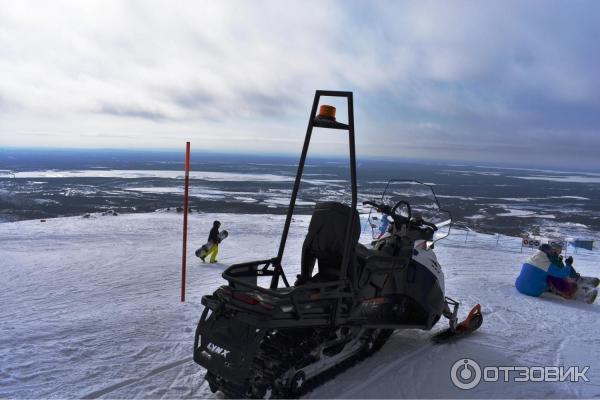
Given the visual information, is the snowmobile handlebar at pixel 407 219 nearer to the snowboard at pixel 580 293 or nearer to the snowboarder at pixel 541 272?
the snowboarder at pixel 541 272

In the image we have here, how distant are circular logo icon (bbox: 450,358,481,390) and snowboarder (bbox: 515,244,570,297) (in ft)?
11.9

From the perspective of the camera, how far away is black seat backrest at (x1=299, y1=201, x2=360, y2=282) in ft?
13.8

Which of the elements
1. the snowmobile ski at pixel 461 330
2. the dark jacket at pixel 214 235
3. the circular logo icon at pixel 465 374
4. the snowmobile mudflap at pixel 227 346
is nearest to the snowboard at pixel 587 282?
the snowmobile ski at pixel 461 330

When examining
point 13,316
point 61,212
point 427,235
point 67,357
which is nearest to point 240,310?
point 67,357

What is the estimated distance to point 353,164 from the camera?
12.8ft

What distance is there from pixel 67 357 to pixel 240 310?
82.4 inches

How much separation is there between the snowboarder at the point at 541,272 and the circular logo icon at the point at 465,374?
3633 mm

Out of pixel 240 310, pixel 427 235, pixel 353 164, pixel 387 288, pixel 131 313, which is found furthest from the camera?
pixel 131 313

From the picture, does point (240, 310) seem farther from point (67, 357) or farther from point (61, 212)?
point (61, 212)

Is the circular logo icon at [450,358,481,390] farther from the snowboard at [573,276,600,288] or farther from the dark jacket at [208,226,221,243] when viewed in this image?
the dark jacket at [208,226,221,243]

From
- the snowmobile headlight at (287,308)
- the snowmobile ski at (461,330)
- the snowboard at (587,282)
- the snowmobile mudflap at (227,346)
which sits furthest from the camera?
the snowboard at (587,282)

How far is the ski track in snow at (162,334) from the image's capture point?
4.01 metres

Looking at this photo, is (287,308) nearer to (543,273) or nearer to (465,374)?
(465,374)

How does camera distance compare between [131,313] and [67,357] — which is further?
[131,313]
